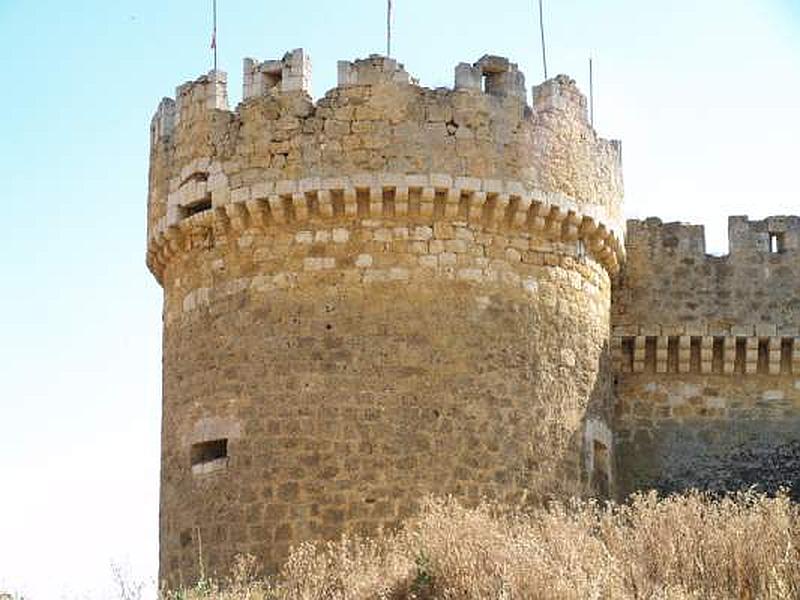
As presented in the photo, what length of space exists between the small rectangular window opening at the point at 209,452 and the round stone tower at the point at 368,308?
0.02 m

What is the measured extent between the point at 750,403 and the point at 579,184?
11.4ft

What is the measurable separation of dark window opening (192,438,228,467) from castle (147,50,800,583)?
0.02 m

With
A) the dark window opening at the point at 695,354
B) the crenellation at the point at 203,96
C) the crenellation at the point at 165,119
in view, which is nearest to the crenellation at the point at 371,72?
the crenellation at the point at 203,96

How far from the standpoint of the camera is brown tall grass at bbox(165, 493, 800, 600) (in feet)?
40.5

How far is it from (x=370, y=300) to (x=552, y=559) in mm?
3286

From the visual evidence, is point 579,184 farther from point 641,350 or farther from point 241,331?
point 241,331

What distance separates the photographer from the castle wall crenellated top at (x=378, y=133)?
15.1 meters

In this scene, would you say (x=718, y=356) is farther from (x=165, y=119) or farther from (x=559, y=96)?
(x=165, y=119)

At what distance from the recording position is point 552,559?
12773mm

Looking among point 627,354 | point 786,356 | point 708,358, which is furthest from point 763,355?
point 627,354

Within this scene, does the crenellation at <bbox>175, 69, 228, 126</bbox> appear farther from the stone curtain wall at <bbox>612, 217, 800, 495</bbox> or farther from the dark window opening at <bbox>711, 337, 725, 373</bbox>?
the dark window opening at <bbox>711, 337, 725, 373</bbox>

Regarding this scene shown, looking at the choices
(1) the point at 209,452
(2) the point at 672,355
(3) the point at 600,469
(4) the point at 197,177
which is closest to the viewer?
(1) the point at 209,452

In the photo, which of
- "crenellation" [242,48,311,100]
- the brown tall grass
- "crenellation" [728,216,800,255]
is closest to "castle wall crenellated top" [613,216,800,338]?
"crenellation" [728,216,800,255]

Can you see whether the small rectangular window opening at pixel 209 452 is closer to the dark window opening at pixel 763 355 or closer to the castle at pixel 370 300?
the castle at pixel 370 300
